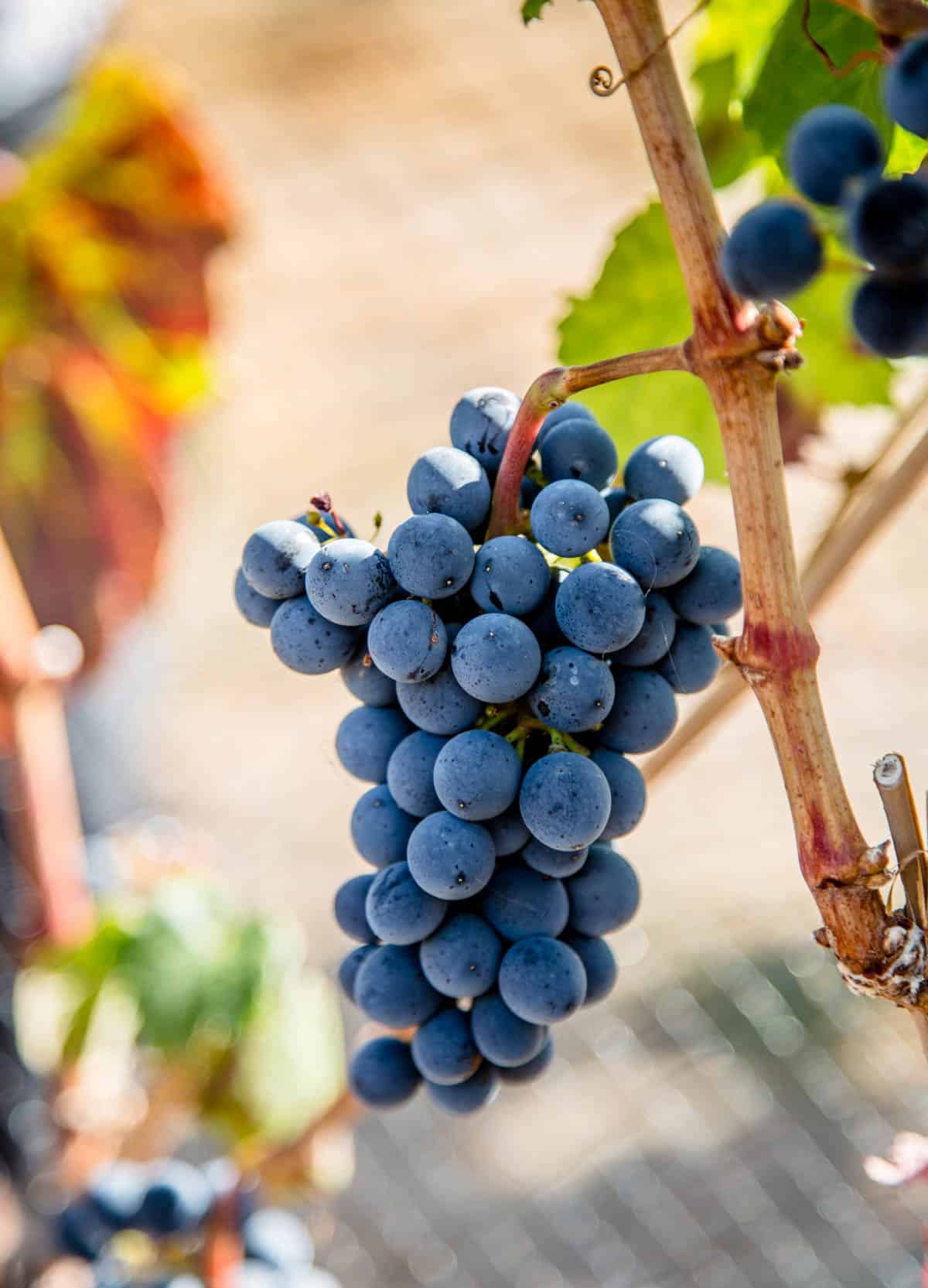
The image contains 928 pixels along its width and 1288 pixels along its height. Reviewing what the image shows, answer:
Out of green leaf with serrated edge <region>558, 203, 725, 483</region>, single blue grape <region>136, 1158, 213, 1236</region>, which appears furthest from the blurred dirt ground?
single blue grape <region>136, 1158, 213, 1236</region>

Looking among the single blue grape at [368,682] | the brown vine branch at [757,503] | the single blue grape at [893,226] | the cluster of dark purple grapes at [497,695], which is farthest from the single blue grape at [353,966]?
the single blue grape at [893,226]

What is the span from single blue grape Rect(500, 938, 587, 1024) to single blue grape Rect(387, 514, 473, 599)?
0.14m

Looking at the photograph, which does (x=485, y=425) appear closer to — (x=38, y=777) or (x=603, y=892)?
(x=603, y=892)

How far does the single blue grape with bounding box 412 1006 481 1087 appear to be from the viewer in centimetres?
45

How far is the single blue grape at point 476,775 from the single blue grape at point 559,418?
0.34 ft

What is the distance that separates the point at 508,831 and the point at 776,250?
213mm

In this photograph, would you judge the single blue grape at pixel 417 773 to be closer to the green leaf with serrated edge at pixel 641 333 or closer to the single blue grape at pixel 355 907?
the single blue grape at pixel 355 907

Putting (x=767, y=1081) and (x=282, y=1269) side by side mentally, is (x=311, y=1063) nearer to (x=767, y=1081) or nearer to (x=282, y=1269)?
(x=282, y=1269)

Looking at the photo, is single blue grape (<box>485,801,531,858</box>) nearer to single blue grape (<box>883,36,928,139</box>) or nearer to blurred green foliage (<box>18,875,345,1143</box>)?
single blue grape (<box>883,36,928,139</box>)

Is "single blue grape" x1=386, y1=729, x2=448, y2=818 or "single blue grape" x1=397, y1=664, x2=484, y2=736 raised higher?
"single blue grape" x1=397, y1=664, x2=484, y2=736

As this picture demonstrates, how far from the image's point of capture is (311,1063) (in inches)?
33.5

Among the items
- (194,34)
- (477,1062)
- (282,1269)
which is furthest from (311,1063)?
(194,34)

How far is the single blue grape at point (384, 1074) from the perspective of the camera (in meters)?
0.49

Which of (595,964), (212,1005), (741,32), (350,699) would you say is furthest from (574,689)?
(350,699)
